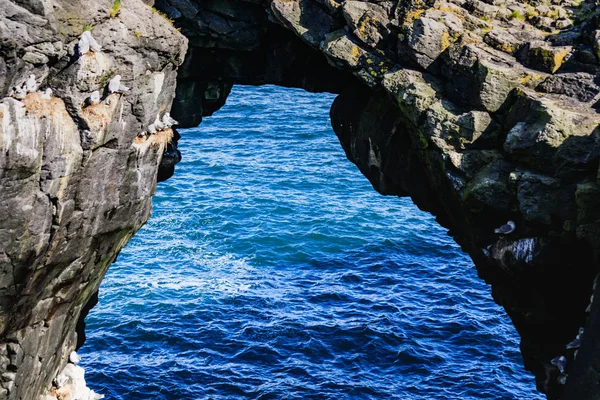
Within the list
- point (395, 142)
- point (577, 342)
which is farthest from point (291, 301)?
point (577, 342)

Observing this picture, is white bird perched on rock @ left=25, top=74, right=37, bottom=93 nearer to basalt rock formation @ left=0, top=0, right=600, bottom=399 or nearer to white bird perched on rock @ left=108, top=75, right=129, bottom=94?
basalt rock formation @ left=0, top=0, right=600, bottom=399

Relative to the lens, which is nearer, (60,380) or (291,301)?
(60,380)

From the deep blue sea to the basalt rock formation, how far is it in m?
8.48

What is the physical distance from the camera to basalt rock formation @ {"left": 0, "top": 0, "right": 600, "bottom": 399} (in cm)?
2452

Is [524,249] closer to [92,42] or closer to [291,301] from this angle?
[92,42]

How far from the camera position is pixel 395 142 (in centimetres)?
3572

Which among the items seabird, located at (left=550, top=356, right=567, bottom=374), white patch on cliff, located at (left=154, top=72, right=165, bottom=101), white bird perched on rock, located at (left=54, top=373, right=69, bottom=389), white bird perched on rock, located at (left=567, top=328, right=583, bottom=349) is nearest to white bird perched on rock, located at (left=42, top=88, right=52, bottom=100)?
white patch on cliff, located at (left=154, top=72, right=165, bottom=101)

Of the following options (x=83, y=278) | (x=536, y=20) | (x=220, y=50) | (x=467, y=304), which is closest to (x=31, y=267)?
(x=83, y=278)

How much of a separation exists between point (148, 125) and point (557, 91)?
51.2 ft

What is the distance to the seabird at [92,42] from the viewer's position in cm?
2447

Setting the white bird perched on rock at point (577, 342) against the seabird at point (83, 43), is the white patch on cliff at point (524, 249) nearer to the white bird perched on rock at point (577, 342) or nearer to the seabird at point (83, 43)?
the white bird perched on rock at point (577, 342)

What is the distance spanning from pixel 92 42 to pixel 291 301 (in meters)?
27.9

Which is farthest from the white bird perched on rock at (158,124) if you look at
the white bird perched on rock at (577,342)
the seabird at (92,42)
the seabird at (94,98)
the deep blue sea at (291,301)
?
the white bird perched on rock at (577,342)

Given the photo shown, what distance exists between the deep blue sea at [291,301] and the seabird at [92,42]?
20.1 meters
